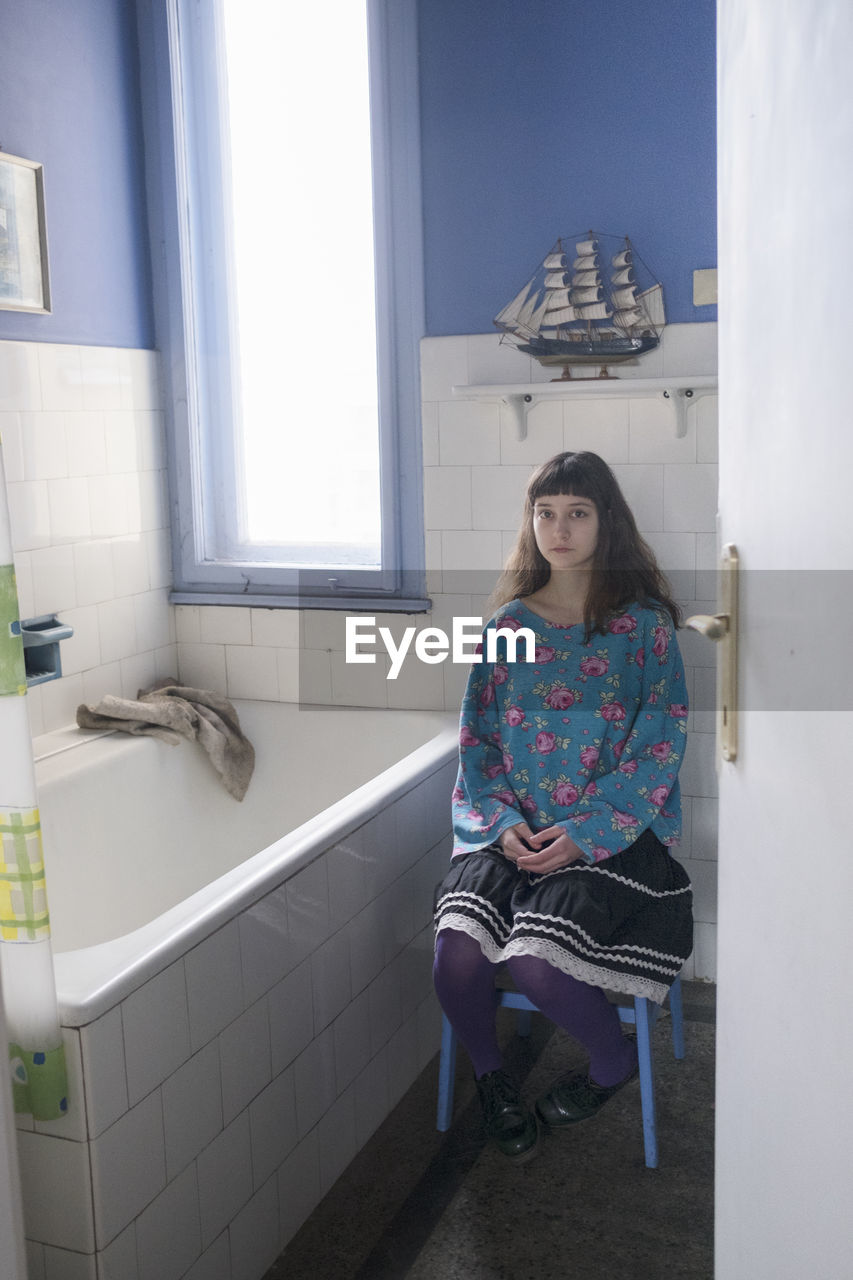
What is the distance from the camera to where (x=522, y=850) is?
221 cm

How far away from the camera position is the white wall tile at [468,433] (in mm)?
2875

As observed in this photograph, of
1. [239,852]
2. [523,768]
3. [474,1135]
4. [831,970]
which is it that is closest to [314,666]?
[239,852]

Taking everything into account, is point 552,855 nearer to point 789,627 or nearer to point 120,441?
point 789,627

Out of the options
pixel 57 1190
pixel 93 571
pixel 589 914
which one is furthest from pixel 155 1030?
pixel 93 571

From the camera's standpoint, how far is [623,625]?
237cm

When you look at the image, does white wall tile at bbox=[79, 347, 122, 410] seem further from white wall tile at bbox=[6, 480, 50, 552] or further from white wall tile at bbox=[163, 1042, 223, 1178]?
white wall tile at bbox=[163, 1042, 223, 1178]

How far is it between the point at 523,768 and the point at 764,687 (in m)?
1.24

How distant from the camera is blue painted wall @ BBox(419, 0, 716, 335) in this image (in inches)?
103

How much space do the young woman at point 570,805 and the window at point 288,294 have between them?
666 mm

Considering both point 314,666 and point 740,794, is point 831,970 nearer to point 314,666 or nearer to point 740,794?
point 740,794

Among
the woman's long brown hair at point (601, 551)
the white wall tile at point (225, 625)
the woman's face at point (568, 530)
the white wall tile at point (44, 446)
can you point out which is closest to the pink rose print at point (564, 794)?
the woman's long brown hair at point (601, 551)

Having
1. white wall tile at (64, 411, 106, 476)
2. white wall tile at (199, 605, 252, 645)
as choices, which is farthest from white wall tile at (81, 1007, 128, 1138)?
white wall tile at (199, 605, 252, 645)

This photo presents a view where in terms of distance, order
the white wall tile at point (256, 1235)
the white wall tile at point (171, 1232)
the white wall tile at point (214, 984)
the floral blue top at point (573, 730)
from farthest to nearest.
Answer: the floral blue top at point (573, 730) < the white wall tile at point (256, 1235) < the white wall tile at point (214, 984) < the white wall tile at point (171, 1232)

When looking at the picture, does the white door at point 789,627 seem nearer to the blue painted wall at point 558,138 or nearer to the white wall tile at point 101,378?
the blue painted wall at point 558,138
